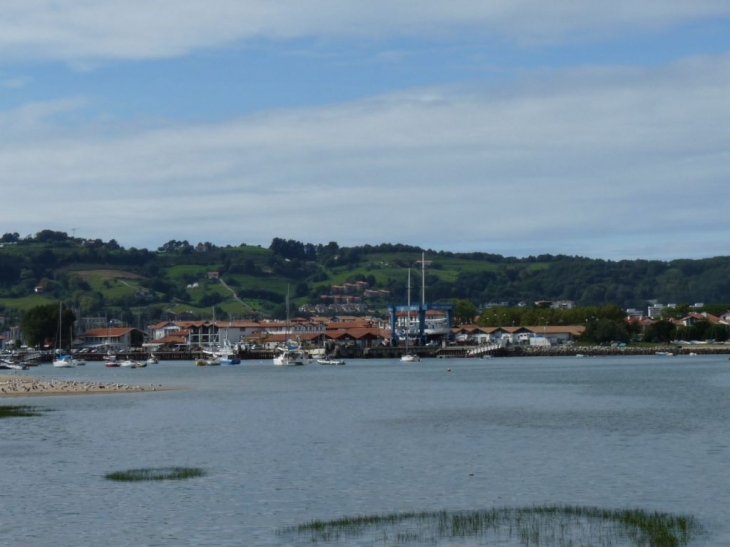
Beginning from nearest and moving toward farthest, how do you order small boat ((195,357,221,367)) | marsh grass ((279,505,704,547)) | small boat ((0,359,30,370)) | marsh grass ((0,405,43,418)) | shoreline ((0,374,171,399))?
marsh grass ((279,505,704,547))
marsh grass ((0,405,43,418))
shoreline ((0,374,171,399))
small boat ((0,359,30,370))
small boat ((195,357,221,367))

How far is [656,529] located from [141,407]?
149ft

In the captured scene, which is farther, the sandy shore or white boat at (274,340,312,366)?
white boat at (274,340,312,366)

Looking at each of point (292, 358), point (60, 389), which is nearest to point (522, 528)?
point (60, 389)

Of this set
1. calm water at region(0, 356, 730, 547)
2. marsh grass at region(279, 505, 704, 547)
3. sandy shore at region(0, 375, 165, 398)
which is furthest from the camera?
sandy shore at region(0, 375, 165, 398)

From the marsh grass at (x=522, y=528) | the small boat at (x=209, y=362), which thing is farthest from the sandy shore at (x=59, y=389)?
the small boat at (x=209, y=362)

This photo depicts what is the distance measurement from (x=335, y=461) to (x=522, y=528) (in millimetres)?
13110

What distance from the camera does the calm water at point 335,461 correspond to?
95.7ft

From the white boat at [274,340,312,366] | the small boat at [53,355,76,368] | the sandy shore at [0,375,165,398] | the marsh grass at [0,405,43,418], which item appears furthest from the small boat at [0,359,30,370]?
the marsh grass at [0,405,43,418]

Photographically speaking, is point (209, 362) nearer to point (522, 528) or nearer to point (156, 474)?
point (156, 474)

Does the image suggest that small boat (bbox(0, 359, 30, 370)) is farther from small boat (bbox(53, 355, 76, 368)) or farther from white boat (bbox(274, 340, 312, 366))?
white boat (bbox(274, 340, 312, 366))

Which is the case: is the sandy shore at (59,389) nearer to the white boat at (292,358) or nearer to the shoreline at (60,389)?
the shoreline at (60,389)

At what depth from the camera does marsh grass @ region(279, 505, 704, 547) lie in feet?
84.7

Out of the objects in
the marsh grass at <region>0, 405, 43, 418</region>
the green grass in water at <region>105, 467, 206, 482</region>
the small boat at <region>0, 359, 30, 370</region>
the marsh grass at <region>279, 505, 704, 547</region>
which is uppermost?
the marsh grass at <region>0, 405, 43, 418</region>

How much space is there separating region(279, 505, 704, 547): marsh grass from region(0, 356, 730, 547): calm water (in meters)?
0.84
